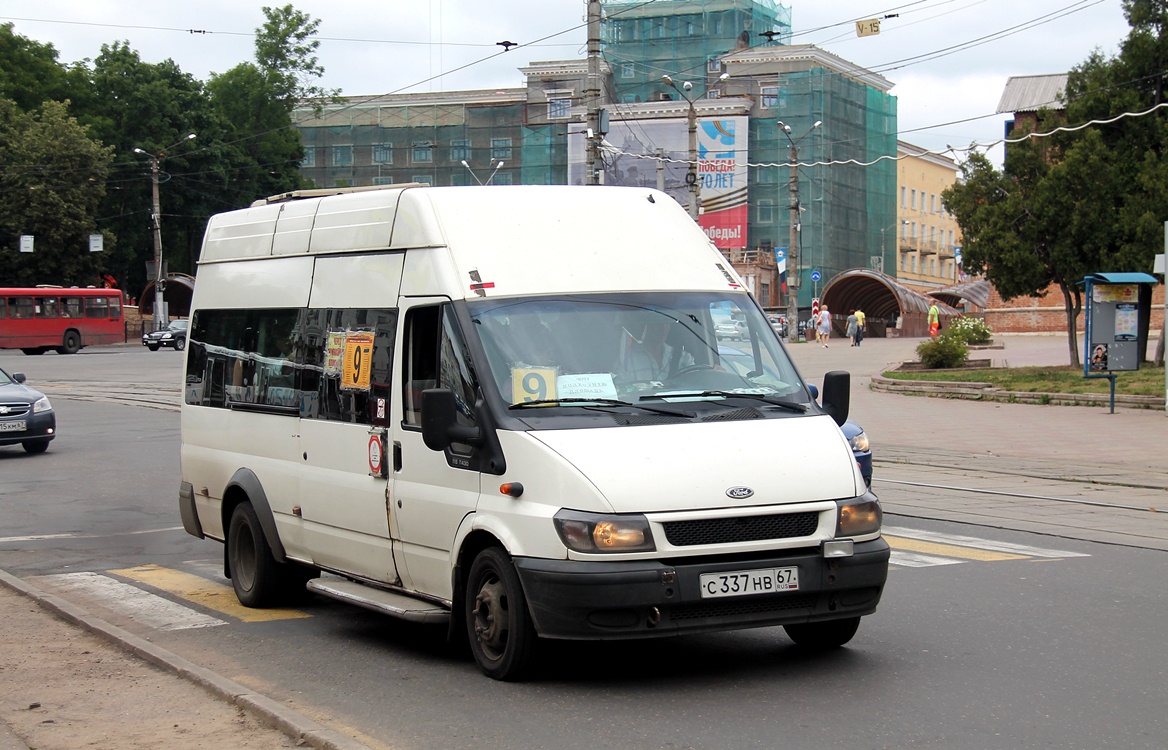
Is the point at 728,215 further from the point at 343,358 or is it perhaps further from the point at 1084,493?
the point at 343,358

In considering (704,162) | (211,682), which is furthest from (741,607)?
(704,162)

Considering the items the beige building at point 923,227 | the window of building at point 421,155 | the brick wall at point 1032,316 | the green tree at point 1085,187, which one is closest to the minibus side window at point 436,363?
the green tree at point 1085,187

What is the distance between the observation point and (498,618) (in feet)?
21.4

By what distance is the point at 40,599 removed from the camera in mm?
9008

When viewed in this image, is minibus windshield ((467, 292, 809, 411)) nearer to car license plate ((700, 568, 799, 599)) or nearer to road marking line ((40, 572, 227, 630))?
car license plate ((700, 568, 799, 599))

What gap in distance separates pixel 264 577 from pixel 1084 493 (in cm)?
902

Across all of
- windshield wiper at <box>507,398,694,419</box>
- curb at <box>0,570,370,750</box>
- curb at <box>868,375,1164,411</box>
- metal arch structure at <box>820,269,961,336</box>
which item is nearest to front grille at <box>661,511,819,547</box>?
windshield wiper at <box>507,398,694,419</box>

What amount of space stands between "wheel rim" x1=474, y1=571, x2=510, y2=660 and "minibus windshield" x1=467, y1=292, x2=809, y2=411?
0.85m

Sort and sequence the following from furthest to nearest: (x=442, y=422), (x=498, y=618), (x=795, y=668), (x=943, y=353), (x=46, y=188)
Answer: (x=46, y=188), (x=943, y=353), (x=795, y=668), (x=442, y=422), (x=498, y=618)

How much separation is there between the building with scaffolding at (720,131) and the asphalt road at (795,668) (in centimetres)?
6680

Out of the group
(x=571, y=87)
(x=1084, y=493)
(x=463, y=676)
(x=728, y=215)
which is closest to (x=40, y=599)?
(x=463, y=676)

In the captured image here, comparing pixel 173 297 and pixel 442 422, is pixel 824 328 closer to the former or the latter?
pixel 173 297

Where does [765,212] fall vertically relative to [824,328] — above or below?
above

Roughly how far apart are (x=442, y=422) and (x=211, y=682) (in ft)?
5.17
